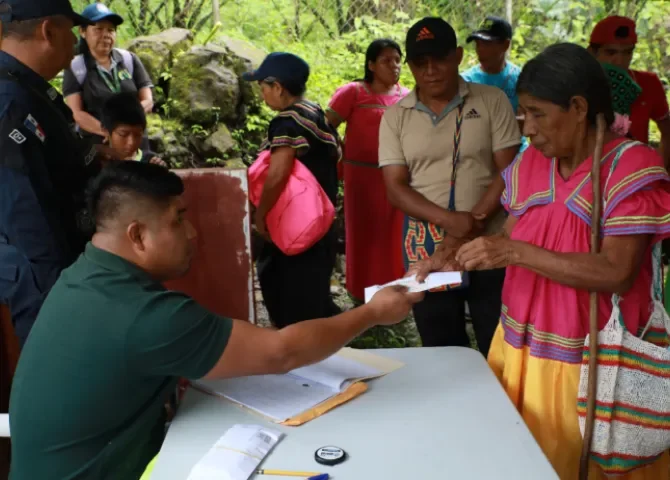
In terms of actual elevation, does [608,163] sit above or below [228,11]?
below

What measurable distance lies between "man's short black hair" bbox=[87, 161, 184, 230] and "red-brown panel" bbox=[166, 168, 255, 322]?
2.12ft

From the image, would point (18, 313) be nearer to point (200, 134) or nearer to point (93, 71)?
point (93, 71)

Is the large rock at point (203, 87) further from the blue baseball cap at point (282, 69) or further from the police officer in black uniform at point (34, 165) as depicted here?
the police officer in black uniform at point (34, 165)

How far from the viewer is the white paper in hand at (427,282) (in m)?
1.91

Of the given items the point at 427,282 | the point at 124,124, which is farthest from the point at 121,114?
the point at 427,282

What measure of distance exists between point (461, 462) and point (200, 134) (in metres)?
4.78

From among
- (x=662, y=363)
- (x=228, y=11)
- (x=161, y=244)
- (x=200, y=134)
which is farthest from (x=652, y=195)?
(x=228, y=11)

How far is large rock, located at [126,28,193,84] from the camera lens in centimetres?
576

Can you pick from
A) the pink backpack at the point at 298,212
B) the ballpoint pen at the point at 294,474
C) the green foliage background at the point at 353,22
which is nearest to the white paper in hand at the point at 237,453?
the ballpoint pen at the point at 294,474

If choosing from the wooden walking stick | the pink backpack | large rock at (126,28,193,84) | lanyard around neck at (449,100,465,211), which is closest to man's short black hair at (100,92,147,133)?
the pink backpack

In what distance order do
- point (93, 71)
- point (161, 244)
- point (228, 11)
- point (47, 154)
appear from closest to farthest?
point (161, 244)
point (47, 154)
point (93, 71)
point (228, 11)

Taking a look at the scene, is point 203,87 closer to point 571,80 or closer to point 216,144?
point 216,144

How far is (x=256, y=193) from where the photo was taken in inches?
128

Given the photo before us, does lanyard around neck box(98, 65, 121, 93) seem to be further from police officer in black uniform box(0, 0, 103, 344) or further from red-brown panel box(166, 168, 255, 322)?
red-brown panel box(166, 168, 255, 322)
